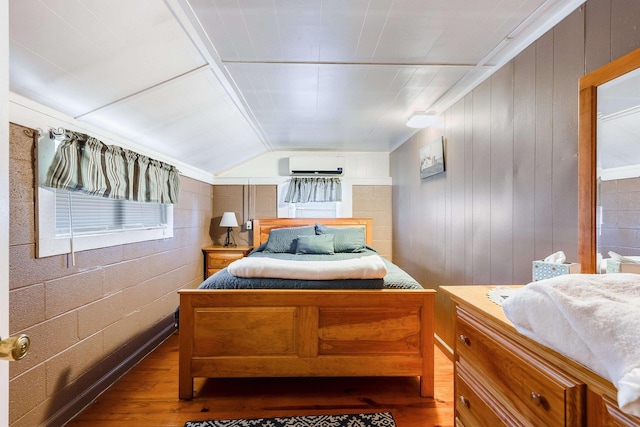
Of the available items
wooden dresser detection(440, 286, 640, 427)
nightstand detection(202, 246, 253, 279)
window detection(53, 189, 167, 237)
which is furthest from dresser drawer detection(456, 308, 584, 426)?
nightstand detection(202, 246, 253, 279)

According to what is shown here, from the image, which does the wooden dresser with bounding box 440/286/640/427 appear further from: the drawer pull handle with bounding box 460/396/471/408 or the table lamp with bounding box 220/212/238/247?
the table lamp with bounding box 220/212/238/247

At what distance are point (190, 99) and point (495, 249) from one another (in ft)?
7.57

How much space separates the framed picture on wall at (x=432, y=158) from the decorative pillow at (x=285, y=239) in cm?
152

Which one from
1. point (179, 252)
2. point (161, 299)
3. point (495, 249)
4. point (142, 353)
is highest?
Result: point (495, 249)

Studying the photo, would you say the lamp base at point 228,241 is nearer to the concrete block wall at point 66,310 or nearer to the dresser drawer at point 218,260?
the dresser drawer at point 218,260

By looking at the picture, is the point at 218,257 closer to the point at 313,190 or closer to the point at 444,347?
the point at 313,190

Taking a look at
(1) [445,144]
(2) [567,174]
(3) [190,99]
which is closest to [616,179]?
(2) [567,174]

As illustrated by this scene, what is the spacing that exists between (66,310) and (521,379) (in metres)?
2.19

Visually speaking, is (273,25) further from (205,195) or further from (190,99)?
(205,195)

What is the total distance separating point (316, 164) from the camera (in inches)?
162

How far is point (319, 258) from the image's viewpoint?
2.94 m

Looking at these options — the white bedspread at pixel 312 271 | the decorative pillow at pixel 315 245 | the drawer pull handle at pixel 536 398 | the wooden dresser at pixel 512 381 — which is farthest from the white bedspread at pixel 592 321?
the decorative pillow at pixel 315 245

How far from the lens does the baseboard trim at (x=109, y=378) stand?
5.15ft

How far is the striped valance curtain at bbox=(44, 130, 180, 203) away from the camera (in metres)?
1.54
